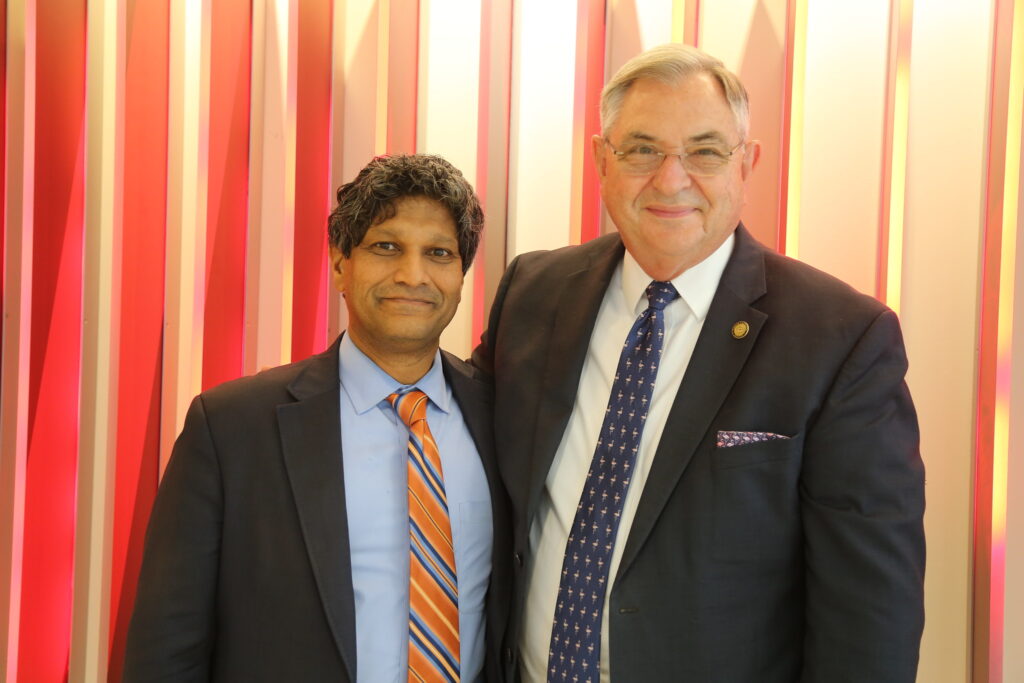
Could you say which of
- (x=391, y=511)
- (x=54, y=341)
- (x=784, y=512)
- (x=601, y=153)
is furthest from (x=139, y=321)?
(x=784, y=512)

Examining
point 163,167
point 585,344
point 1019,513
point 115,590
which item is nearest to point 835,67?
point 585,344

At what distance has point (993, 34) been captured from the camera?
187cm

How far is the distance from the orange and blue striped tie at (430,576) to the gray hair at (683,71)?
2.40 feet

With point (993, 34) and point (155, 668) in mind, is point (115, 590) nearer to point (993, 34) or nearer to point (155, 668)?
point (155, 668)

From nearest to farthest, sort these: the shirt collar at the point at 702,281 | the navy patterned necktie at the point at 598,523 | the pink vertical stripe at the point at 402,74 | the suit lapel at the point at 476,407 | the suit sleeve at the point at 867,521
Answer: the suit sleeve at the point at 867,521 < the navy patterned necktie at the point at 598,523 < the shirt collar at the point at 702,281 < the suit lapel at the point at 476,407 < the pink vertical stripe at the point at 402,74

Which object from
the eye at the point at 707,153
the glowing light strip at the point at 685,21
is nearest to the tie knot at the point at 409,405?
the eye at the point at 707,153

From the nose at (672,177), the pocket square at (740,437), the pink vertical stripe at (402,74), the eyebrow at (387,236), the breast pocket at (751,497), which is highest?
the pink vertical stripe at (402,74)

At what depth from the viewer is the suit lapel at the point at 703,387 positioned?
162cm

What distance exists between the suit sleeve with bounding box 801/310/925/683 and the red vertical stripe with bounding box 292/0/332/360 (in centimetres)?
130

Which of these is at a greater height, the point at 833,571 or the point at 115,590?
the point at 833,571

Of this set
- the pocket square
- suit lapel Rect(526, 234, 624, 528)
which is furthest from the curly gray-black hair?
the pocket square

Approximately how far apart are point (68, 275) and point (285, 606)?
4.14 feet

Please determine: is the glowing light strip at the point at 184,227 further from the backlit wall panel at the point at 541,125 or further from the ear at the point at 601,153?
the ear at the point at 601,153

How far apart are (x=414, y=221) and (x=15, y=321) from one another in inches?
49.3
